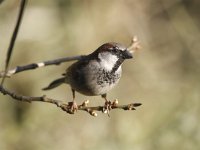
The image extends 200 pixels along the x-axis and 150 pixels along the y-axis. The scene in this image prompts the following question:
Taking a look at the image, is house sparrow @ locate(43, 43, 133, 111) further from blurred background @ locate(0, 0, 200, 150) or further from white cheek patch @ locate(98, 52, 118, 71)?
blurred background @ locate(0, 0, 200, 150)

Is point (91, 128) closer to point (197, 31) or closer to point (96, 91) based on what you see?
point (197, 31)

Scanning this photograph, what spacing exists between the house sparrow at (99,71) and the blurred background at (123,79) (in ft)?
5.08

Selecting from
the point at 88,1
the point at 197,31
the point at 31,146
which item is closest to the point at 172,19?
the point at 197,31

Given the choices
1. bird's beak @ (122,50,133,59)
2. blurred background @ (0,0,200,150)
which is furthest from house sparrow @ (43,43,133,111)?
blurred background @ (0,0,200,150)

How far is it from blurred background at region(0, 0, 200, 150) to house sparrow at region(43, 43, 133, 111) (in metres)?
1.55

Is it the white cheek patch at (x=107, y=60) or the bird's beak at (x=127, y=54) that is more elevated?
the bird's beak at (x=127, y=54)

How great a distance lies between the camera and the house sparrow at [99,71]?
301 centimetres

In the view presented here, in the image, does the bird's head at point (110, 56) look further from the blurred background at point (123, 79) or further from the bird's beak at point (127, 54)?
the blurred background at point (123, 79)

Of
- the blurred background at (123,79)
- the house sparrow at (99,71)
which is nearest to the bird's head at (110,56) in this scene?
the house sparrow at (99,71)

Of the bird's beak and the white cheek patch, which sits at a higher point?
the bird's beak

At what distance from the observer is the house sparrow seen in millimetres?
3006

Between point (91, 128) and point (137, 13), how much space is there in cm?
252

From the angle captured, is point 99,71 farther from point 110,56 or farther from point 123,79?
point 123,79

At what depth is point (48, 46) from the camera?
251 inches
